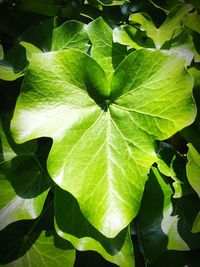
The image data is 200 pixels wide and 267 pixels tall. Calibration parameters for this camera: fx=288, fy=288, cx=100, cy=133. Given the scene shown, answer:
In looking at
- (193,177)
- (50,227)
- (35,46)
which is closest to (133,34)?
(35,46)

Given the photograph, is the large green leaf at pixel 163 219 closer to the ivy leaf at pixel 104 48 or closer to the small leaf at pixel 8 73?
the ivy leaf at pixel 104 48

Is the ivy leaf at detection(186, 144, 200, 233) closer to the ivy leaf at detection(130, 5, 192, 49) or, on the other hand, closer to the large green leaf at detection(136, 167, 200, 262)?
the large green leaf at detection(136, 167, 200, 262)

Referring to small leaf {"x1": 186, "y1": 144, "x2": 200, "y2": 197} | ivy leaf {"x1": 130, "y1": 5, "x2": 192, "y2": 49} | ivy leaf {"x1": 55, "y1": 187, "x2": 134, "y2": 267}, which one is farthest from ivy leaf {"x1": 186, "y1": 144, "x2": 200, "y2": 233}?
ivy leaf {"x1": 130, "y1": 5, "x2": 192, "y2": 49}

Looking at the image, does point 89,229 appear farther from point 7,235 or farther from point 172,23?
point 172,23

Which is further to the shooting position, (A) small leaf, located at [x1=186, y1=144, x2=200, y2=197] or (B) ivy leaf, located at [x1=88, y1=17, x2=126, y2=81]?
(B) ivy leaf, located at [x1=88, y1=17, x2=126, y2=81]

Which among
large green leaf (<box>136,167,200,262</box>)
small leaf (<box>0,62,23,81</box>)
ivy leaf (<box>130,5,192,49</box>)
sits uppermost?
small leaf (<box>0,62,23,81</box>)

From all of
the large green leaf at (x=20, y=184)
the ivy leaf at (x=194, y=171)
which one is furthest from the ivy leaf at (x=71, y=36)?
the ivy leaf at (x=194, y=171)
